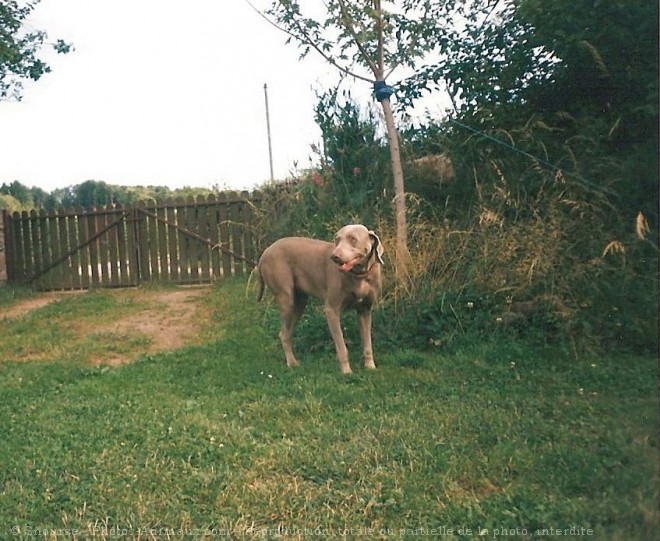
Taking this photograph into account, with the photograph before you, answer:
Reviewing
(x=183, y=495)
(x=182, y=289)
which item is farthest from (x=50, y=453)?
(x=182, y=289)

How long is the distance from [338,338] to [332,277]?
0.50 meters

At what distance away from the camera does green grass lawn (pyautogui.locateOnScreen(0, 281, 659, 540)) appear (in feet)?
7.34

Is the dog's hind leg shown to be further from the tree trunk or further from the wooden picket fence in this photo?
the wooden picket fence

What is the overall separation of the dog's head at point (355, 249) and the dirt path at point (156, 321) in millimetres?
2712

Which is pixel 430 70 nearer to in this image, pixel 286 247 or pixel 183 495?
pixel 286 247

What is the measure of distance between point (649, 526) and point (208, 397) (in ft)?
11.9

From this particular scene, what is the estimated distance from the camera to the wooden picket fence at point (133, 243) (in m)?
11.4

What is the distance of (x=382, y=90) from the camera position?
6453 mm

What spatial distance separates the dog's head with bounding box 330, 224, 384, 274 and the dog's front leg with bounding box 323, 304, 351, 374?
0.45 metres

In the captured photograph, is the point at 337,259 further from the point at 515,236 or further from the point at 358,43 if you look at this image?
the point at 358,43

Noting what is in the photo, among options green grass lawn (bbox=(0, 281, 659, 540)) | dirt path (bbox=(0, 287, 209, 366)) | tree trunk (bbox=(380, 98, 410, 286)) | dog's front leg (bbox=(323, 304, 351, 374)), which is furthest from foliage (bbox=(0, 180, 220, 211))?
green grass lawn (bbox=(0, 281, 659, 540))

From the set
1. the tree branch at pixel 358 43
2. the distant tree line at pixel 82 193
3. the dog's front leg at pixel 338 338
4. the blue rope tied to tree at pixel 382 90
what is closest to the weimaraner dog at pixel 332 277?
the dog's front leg at pixel 338 338

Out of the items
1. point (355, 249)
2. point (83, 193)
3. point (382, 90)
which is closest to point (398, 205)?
point (382, 90)

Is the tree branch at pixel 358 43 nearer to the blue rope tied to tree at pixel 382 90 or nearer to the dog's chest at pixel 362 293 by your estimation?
the blue rope tied to tree at pixel 382 90
